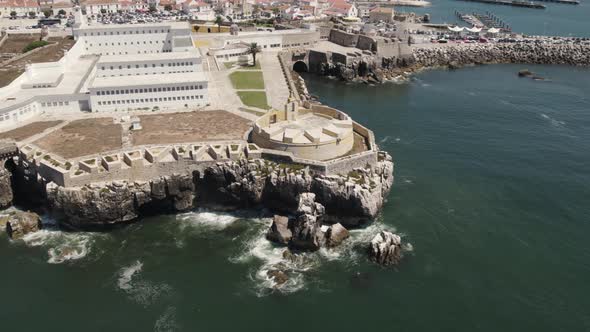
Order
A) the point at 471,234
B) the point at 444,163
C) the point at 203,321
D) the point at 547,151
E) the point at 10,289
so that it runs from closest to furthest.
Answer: the point at 203,321
the point at 10,289
the point at 471,234
the point at 444,163
the point at 547,151

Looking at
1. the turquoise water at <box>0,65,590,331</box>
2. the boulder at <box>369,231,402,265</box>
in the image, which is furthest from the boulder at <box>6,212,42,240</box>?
the boulder at <box>369,231,402,265</box>

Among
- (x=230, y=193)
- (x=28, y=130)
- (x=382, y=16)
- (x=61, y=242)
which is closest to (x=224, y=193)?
(x=230, y=193)

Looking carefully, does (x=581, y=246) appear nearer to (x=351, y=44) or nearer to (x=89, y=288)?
(x=89, y=288)

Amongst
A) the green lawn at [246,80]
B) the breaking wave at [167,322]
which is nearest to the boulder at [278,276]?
the breaking wave at [167,322]

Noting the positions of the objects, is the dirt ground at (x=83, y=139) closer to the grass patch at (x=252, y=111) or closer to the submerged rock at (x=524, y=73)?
the grass patch at (x=252, y=111)

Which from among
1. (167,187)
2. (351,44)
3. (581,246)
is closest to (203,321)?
(167,187)

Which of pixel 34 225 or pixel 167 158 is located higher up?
pixel 167 158

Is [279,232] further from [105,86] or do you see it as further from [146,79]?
[146,79]
